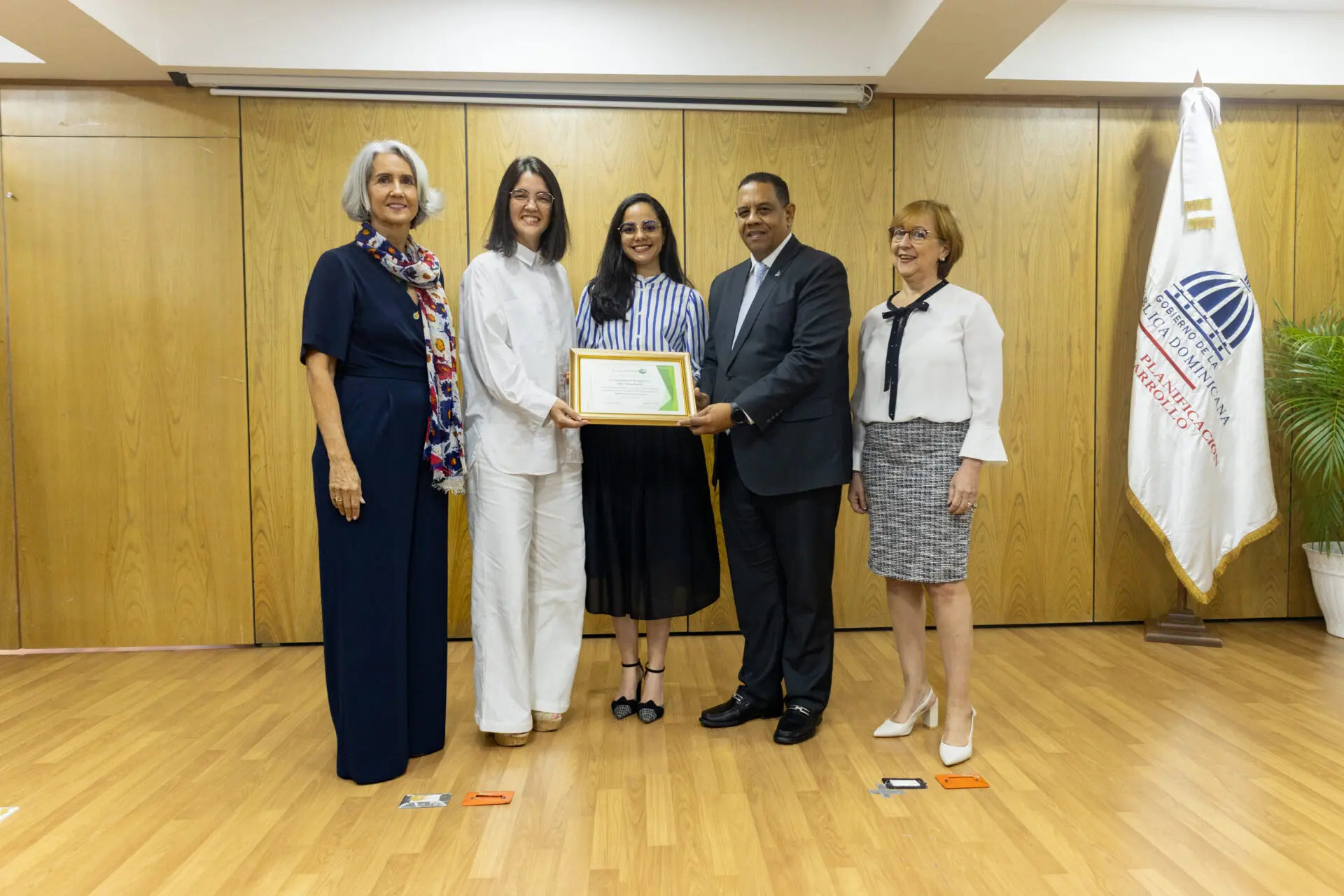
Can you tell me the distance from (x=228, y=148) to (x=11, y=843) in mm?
2729

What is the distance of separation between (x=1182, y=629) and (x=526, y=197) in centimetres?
325

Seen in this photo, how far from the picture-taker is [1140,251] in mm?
3926

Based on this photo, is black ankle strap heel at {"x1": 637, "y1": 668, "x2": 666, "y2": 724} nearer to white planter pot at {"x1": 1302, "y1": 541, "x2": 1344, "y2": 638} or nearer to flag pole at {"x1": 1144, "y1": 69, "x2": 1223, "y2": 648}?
flag pole at {"x1": 1144, "y1": 69, "x2": 1223, "y2": 648}

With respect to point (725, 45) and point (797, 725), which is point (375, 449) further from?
point (725, 45)

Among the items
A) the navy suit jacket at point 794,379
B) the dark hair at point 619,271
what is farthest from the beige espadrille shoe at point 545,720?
the dark hair at point 619,271

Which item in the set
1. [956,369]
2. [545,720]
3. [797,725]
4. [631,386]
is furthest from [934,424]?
[545,720]

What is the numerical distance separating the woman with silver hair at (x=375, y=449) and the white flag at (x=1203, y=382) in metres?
2.95

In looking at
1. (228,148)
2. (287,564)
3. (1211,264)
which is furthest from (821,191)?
(287,564)

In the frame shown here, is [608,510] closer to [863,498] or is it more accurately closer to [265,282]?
[863,498]

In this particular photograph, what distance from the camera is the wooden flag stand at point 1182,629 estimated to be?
12.1 ft

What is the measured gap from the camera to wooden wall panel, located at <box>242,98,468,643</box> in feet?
12.0

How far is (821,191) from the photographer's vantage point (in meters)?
3.81

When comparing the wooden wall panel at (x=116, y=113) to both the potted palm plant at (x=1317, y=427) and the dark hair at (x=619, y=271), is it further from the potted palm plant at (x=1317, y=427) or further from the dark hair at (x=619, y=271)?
the potted palm plant at (x=1317, y=427)

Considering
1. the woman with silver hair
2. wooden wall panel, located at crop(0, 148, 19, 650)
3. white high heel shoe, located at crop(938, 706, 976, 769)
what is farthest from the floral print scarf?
wooden wall panel, located at crop(0, 148, 19, 650)
